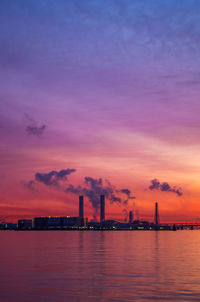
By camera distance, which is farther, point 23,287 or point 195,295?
point 23,287

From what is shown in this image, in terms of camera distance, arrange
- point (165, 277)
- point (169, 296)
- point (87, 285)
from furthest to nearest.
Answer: point (165, 277), point (87, 285), point (169, 296)

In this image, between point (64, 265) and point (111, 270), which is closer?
point (111, 270)

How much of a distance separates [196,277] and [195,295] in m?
12.1

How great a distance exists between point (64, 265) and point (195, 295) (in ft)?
91.2

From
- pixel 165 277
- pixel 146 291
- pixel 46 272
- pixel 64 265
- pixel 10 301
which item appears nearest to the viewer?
pixel 10 301

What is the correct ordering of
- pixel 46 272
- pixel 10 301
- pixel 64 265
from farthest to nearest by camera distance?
pixel 64 265, pixel 46 272, pixel 10 301

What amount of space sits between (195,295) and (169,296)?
230 cm

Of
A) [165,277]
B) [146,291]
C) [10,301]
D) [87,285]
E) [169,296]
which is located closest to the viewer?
[10,301]

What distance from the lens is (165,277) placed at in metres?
48.3

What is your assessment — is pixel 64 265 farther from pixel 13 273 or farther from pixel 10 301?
pixel 10 301

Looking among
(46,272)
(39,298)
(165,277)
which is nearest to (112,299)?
(39,298)

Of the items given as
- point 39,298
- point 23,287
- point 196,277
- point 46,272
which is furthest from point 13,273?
point 196,277

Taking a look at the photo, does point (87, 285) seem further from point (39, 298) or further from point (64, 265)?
point (64, 265)

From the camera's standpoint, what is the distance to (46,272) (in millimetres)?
52469
